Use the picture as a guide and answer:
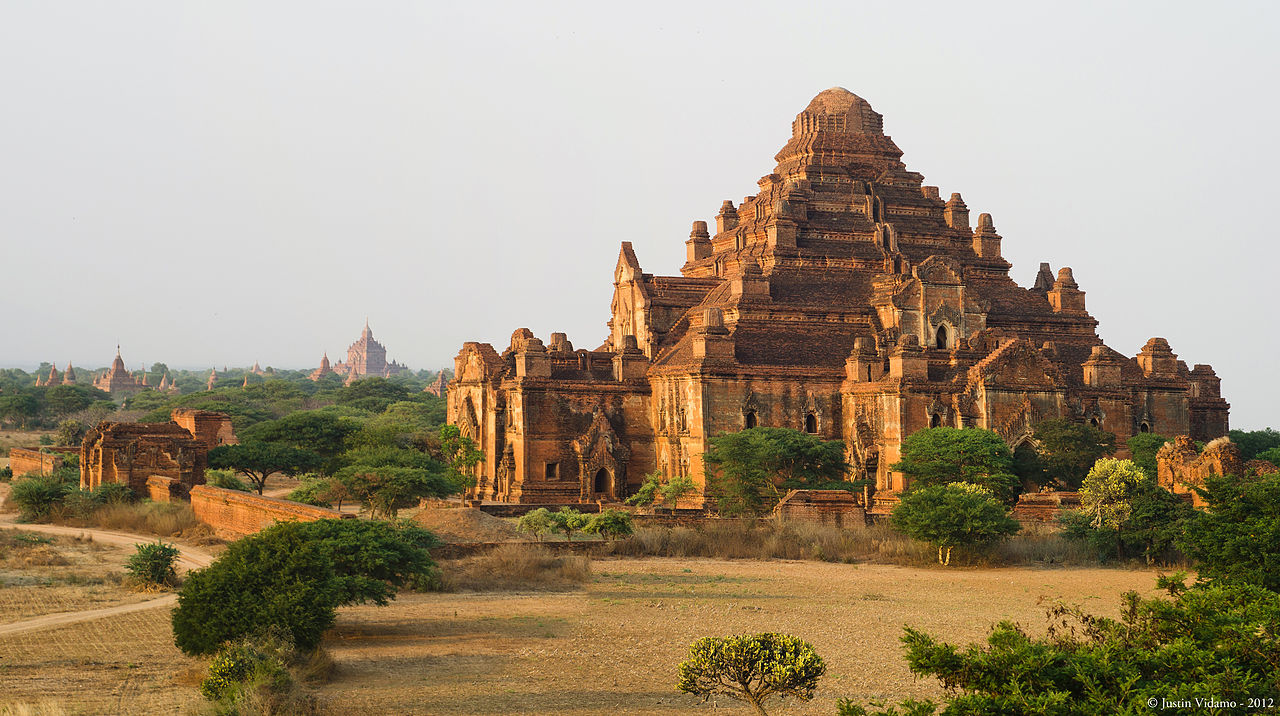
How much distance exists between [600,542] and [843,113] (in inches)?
1170

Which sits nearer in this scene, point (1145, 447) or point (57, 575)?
point (57, 575)

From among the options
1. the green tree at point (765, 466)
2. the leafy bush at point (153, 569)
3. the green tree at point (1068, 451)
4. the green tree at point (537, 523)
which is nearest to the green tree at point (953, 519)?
the green tree at point (765, 466)

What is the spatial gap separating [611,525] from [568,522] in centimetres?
146

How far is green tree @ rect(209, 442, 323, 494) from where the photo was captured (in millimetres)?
53656

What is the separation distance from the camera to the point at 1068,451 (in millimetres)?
42125

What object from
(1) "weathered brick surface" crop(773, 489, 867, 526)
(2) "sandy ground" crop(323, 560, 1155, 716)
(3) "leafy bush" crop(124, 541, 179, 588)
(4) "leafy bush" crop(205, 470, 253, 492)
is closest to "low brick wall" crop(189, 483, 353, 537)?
(3) "leafy bush" crop(124, 541, 179, 588)

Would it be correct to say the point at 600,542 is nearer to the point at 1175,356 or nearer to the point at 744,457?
the point at 744,457

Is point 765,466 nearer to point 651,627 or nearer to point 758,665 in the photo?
point 651,627

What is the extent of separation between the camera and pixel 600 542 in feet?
115

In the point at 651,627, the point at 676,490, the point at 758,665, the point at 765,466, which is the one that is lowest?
the point at 651,627

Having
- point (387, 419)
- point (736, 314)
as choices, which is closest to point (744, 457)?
point (736, 314)

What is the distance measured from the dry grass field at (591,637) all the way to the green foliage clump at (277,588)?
79 centimetres

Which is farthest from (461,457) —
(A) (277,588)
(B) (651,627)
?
(A) (277,588)

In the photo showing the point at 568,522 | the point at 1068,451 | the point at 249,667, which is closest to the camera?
the point at 249,667
